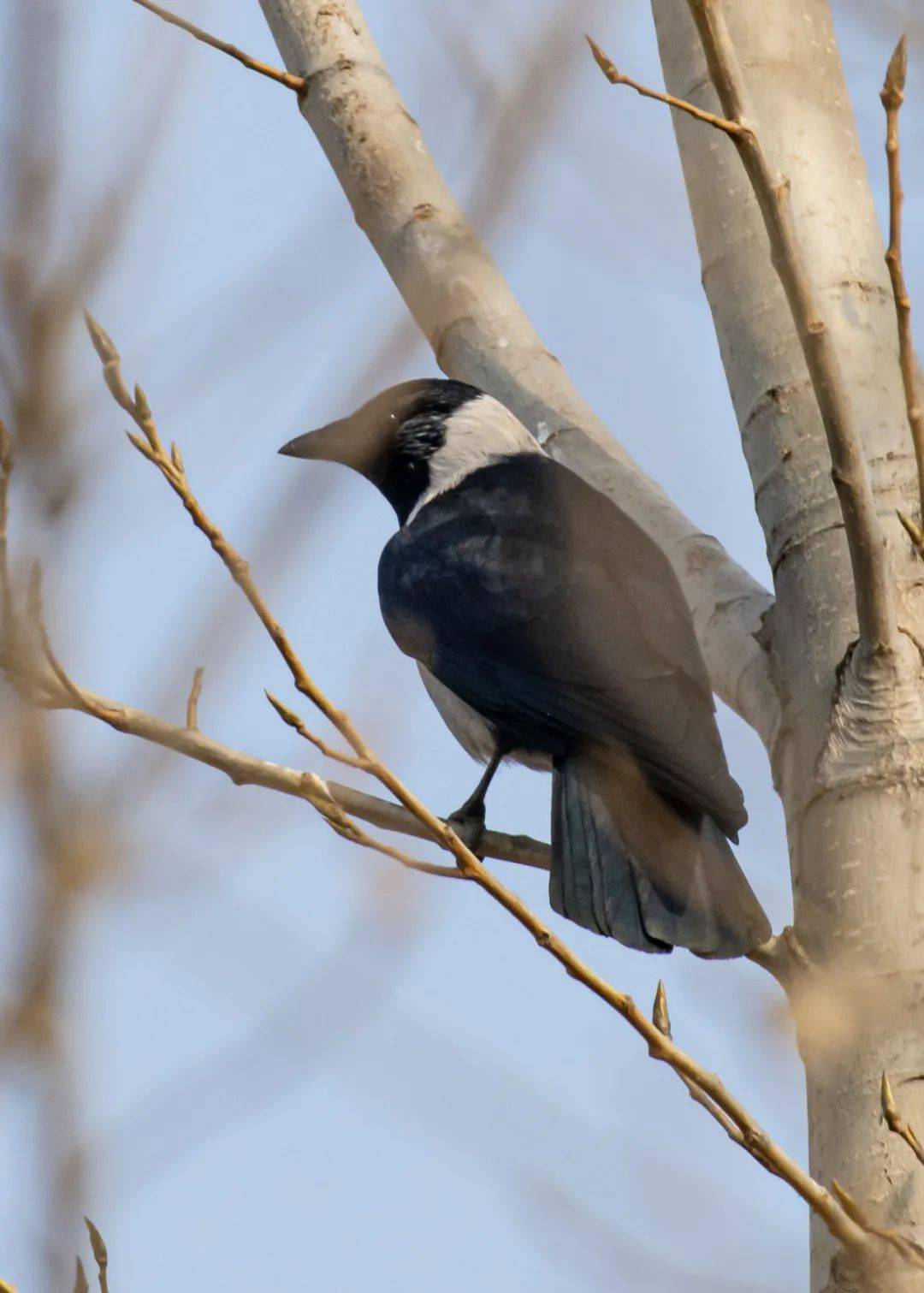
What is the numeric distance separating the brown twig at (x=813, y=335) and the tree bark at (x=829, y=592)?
0.53 ft

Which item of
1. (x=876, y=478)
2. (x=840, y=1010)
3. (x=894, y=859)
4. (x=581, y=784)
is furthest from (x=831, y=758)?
(x=581, y=784)

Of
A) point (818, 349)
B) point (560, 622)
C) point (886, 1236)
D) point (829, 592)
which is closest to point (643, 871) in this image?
point (829, 592)

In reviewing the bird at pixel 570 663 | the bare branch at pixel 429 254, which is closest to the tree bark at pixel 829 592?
the bird at pixel 570 663

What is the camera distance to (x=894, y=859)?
2896 mm

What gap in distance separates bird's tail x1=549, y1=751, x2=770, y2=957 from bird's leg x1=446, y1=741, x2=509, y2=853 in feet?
0.75

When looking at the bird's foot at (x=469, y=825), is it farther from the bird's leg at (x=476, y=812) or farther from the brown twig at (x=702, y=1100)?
the brown twig at (x=702, y=1100)

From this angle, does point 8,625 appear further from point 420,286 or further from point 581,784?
point 420,286

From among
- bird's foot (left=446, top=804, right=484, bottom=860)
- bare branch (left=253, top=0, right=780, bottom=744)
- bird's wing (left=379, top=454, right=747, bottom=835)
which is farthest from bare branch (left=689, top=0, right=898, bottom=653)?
bare branch (left=253, top=0, right=780, bottom=744)

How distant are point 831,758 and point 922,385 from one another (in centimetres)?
71

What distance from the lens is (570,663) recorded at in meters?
4.11

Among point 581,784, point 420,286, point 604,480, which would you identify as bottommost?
point 581,784

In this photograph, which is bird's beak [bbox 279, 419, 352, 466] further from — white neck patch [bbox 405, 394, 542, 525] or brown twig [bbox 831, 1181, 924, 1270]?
brown twig [bbox 831, 1181, 924, 1270]

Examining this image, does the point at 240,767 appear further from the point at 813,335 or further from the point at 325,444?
the point at 325,444

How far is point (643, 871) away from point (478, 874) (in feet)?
3.98
